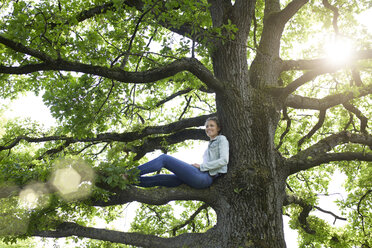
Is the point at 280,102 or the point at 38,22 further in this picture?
the point at 280,102

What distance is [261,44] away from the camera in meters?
6.84

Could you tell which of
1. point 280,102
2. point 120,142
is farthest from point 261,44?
point 120,142

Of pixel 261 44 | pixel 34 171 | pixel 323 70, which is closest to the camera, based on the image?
pixel 34 171

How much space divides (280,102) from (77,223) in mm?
4527

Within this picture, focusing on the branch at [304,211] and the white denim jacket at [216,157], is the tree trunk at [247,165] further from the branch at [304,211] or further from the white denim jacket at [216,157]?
the branch at [304,211]

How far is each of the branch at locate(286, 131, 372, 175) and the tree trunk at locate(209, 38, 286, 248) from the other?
378mm

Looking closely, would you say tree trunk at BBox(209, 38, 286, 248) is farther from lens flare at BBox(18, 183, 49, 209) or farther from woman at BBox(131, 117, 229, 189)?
lens flare at BBox(18, 183, 49, 209)

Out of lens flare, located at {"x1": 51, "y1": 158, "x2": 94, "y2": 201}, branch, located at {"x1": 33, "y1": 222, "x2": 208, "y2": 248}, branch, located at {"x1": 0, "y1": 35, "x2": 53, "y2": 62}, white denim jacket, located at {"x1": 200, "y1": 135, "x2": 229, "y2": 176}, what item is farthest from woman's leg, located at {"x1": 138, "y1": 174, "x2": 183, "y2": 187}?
branch, located at {"x1": 0, "y1": 35, "x2": 53, "y2": 62}

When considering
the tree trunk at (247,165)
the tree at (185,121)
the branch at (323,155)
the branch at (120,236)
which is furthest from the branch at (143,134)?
the branch at (120,236)

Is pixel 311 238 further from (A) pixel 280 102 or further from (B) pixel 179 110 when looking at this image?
(B) pixel 179 110

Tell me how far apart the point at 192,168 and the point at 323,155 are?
2860 millimetres

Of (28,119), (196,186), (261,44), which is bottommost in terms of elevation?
(196,186)

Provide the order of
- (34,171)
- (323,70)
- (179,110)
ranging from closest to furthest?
(34,171), (323,70), (179,110)

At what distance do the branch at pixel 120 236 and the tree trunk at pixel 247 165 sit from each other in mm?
578
